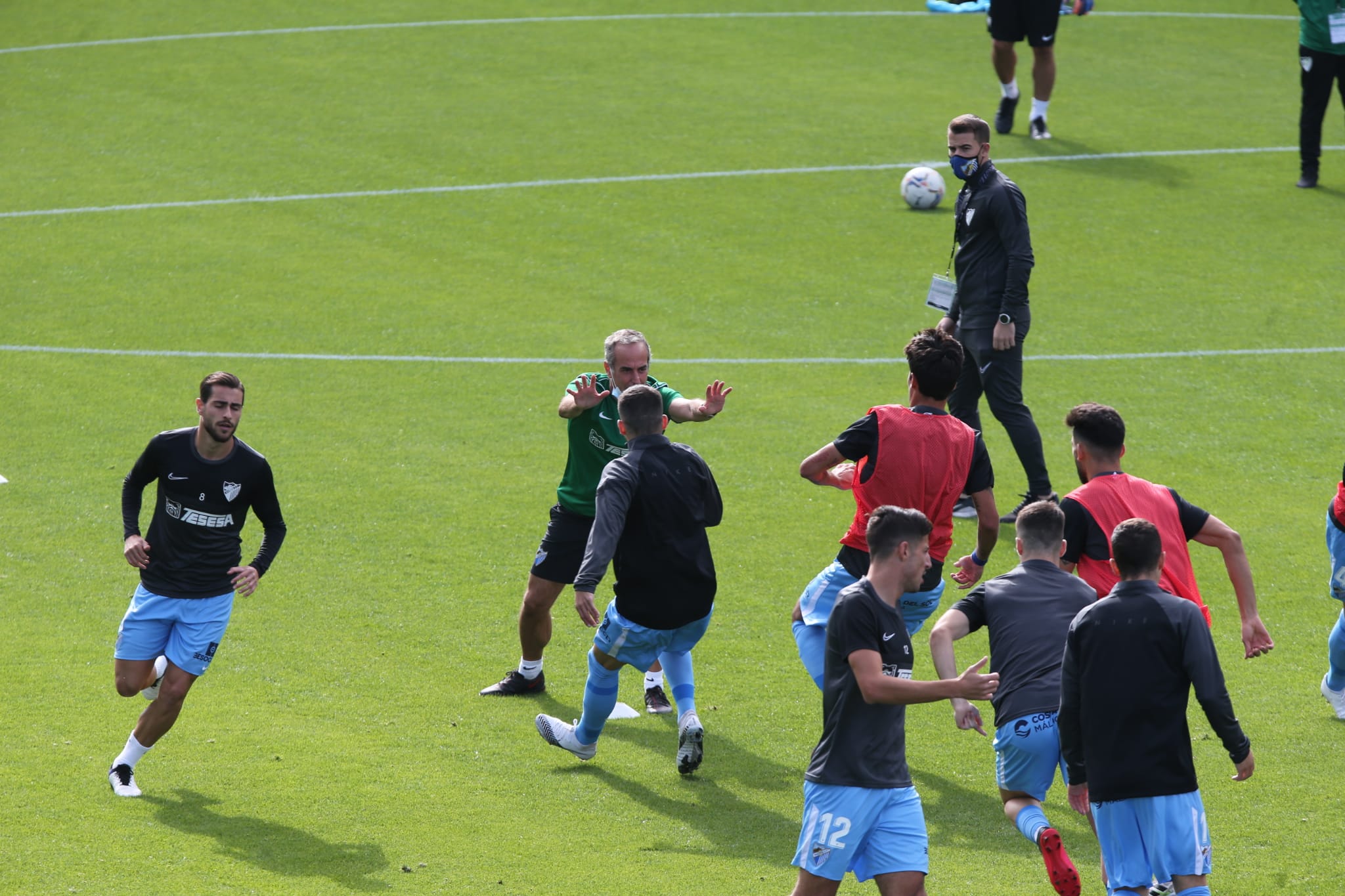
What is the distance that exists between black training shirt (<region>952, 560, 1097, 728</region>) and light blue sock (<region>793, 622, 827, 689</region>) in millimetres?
1312

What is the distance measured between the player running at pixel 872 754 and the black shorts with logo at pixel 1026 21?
1519 centimetres

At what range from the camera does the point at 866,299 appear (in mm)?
16484

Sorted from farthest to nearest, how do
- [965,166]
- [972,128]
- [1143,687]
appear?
[965,166] < [972,128] < [1143,687]

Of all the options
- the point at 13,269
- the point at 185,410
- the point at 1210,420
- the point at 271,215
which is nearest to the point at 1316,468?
the point at 1210,420

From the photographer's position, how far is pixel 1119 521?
21.3ft

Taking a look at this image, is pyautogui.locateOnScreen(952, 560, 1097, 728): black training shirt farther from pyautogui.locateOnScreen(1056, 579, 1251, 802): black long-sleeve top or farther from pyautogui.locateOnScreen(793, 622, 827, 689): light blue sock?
pyautogui.locateOnScreen(793, 622, 827, 689): light blue sock

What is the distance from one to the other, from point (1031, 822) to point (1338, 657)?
300 cm

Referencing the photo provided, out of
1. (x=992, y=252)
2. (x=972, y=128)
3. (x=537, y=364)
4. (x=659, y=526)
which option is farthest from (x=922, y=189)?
(x=659, y=526)

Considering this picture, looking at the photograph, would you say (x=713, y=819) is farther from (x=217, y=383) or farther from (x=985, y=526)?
(x=217, y=383)

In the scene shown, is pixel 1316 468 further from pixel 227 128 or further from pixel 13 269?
pixel 227 128

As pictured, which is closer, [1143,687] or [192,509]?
[1143,687]

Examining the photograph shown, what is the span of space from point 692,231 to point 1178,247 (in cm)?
563

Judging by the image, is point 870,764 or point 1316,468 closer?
point 870,764

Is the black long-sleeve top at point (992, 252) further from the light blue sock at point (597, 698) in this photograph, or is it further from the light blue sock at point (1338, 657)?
the light blue sock at point (597, 698)
